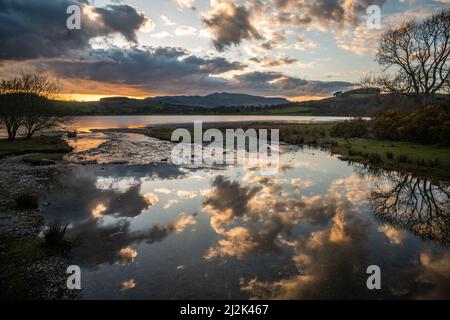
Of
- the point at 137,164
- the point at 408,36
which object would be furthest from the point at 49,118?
the point at 408,36

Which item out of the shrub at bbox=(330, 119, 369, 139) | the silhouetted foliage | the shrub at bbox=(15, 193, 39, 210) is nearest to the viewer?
the shrub at bbox=(15, 193, 39, 210)

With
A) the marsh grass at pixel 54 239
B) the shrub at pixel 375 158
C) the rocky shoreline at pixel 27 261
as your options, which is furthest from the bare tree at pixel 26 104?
the shrub at pixel 375 158

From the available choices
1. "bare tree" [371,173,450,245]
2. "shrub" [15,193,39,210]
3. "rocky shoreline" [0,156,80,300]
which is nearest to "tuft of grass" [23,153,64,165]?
"rocky shoreline" [0,156,80,300]

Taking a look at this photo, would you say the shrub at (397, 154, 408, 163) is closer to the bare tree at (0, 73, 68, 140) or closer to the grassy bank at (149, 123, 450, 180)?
the grassy bank at (149, 123, 450, 180)

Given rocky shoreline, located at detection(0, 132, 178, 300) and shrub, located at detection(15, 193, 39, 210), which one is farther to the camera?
shrub, located at detection(15, 193, 39, 210)

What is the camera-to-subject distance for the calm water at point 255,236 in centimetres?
866

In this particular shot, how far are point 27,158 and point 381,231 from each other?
3268 centimetres

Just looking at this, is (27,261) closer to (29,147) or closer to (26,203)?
(26,203)

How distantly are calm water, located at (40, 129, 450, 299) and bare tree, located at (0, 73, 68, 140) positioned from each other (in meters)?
24.3

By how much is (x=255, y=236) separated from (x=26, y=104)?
1636 inches

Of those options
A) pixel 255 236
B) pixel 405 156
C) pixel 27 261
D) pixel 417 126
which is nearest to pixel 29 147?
pixel 27 261

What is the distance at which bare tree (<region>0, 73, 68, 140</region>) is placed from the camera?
39125 millimetres

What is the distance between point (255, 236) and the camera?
1248 centimetres
